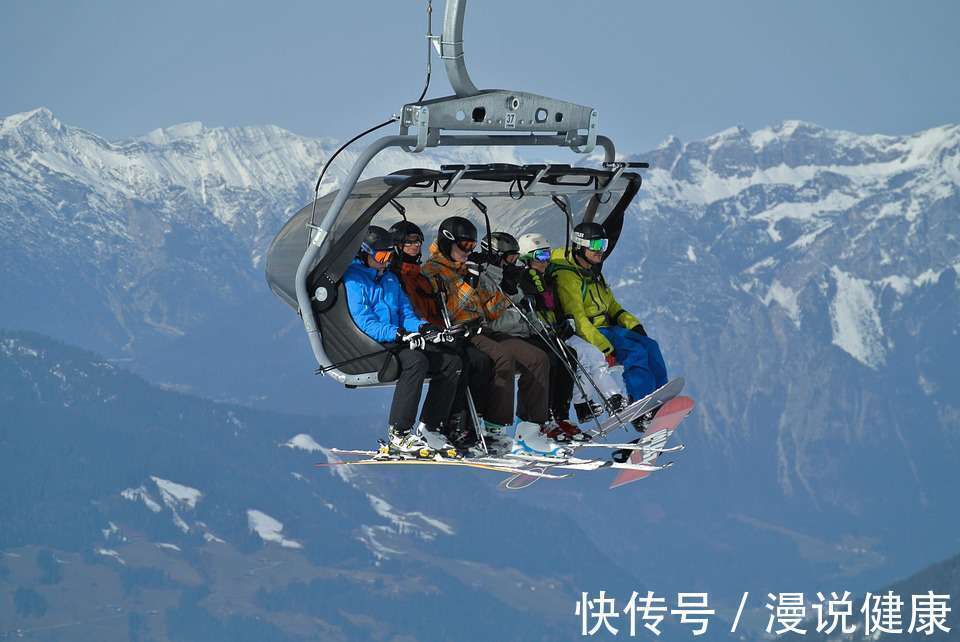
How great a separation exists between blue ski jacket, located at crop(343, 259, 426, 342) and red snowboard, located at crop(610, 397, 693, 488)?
11.1 feet

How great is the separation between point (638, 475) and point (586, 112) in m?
4.81

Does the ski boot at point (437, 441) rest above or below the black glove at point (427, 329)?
below

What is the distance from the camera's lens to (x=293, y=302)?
63.5ft

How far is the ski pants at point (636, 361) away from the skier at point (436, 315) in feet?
6.82

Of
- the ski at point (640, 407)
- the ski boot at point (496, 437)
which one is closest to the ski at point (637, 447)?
the ski at point (640, 407)

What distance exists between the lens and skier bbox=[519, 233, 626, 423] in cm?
2019

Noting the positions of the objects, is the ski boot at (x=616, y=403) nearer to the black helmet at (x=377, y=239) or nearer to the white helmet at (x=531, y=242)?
the white helmet at (x=531, y=242)

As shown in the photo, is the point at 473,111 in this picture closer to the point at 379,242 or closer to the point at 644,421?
the point at 379,242

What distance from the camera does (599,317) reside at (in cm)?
2070

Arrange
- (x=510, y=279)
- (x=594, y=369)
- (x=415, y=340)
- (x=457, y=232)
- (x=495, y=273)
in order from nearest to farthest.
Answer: (x=415, y=340) < (x=457, y=232) < (x=495, y=273) < (x=510, y=279) < (x=594, y=369)

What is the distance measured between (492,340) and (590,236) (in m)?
2.00

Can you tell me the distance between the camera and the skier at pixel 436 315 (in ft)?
62.8

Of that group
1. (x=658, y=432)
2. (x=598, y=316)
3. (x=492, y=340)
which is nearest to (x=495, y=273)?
(x=492, y=340)

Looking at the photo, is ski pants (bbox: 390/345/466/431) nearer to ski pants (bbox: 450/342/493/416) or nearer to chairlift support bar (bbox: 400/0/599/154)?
ski pants (bbox: 450/342/493/416)
